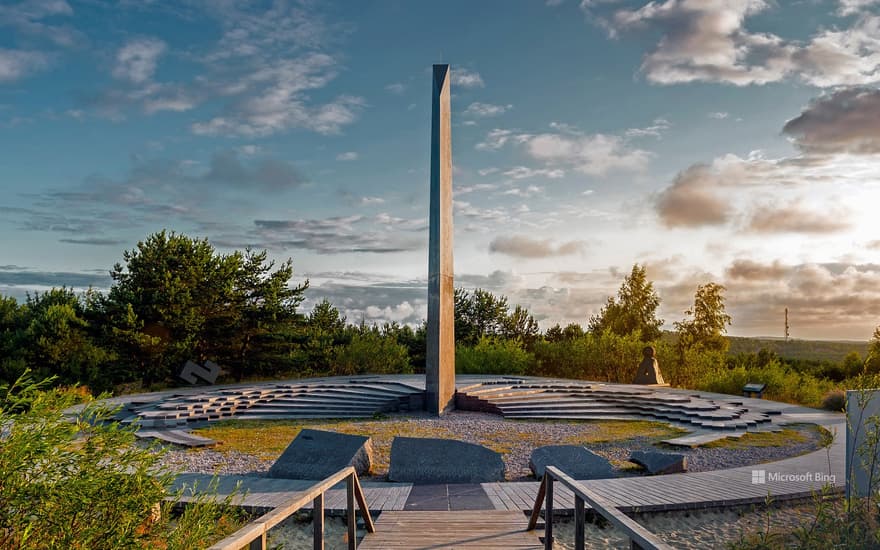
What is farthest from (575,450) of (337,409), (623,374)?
(623,374)

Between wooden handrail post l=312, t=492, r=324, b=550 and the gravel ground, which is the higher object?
wooden handrail post l=312, t=492, r=324, b=550

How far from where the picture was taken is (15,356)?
24.3m

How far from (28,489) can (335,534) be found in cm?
346

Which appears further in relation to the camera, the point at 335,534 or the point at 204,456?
the point at 204,456

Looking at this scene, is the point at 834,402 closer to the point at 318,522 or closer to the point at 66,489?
the point at 318,522

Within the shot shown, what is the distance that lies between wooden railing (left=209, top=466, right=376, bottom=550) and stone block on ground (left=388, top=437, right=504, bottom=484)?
2134 millimetres

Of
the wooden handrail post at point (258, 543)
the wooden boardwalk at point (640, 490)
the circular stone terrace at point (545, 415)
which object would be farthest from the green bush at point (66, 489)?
the circular stone terrace at point (545, 415)

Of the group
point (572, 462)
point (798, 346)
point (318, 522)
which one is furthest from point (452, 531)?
point (798, 346)

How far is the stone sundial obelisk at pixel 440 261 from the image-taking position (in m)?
14.4

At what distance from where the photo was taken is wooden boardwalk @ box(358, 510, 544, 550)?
509cm

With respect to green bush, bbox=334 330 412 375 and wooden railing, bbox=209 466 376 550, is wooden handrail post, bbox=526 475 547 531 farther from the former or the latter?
green bush, bbox=334 330 412 375

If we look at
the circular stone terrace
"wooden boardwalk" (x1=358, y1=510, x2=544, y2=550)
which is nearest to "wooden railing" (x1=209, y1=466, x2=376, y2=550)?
"wooden boardwalk" (x1=358, y1=510, x2=544, y2=550)

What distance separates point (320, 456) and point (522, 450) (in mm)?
3825

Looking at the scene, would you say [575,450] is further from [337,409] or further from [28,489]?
[337,409]
